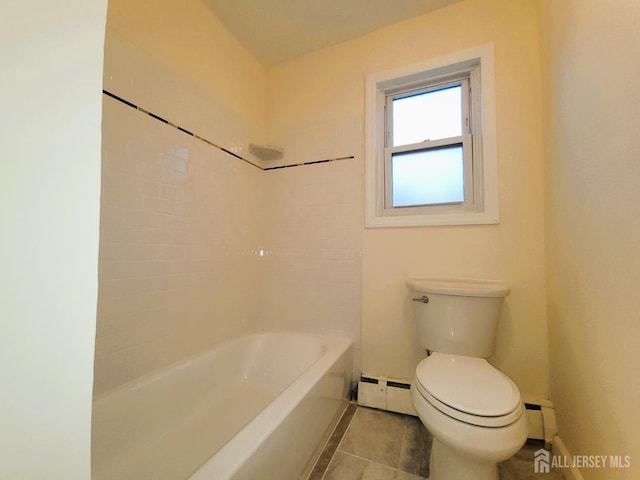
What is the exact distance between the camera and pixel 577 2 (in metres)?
0.91

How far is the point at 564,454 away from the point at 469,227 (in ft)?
3.36

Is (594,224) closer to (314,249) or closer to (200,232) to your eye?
(314,249)

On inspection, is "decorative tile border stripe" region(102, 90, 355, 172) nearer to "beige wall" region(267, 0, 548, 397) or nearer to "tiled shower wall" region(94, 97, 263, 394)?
"tiled shower wall" region(94, 97, 263, 394)

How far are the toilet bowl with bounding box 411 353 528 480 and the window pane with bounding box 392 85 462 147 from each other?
133cm

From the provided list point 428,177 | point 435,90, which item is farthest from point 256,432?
point 435,90

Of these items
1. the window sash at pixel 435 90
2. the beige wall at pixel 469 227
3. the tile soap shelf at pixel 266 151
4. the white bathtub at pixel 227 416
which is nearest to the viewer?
the white bathtub at pixel 227 416

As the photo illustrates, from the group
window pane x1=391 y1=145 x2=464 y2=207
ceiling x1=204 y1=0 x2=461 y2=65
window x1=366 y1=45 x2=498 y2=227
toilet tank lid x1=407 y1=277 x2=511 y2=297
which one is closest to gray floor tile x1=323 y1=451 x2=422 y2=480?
toilet tank lid x1=407 y1=277 x2=511 y2=297

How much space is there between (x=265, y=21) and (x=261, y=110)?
53 centimetres

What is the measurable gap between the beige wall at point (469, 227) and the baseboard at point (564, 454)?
0.64ft

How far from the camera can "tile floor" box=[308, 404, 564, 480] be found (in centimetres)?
102

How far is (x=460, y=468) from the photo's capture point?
850 millimetres

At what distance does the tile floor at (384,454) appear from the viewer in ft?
3.34

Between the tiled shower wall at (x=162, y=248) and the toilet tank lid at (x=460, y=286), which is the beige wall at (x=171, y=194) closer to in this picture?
the tiled shower wall at (x=162, y=248)

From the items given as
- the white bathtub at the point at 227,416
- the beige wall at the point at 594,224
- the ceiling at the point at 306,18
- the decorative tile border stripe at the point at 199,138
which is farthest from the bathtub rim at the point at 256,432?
the ceiling at the point at 306,18
